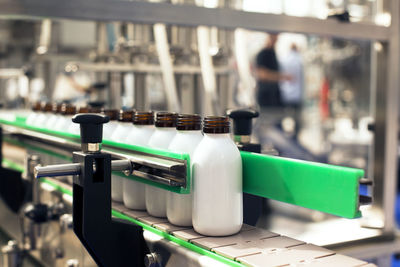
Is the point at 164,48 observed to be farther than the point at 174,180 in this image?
Yes

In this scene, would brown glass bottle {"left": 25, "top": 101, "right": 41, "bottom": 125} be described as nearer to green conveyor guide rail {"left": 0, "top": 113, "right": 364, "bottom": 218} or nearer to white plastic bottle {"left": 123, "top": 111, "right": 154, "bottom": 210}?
white plastic bottle {"left": 123, "top": 111, "right": 154, "bottom": 210}

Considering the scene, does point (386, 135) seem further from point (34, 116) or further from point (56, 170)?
point (56, 170)

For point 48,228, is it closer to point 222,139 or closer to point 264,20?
point 222,139

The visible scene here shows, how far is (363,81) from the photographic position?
8125 millimetres

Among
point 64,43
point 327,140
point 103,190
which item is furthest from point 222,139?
point 327,140

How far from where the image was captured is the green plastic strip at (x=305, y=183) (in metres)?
0.84

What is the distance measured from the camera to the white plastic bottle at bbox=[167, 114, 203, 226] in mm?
1062

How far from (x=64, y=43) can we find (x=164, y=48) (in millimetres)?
4049

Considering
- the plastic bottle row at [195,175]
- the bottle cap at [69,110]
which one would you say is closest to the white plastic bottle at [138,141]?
the plastic bottle row at [195,175]

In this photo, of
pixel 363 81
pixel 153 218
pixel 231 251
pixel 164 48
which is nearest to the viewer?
pixel 231 251

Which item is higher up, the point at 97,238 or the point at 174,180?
the point at 174,180

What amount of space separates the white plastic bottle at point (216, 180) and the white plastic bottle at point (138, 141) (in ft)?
0.82

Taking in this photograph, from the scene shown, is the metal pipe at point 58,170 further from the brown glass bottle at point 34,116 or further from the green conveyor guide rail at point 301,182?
the brown glass bottle at point 34,116

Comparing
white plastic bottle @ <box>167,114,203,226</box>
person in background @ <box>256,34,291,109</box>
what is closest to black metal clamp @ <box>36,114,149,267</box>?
white plastic bottle @ <box>167,114,203,226</box>
